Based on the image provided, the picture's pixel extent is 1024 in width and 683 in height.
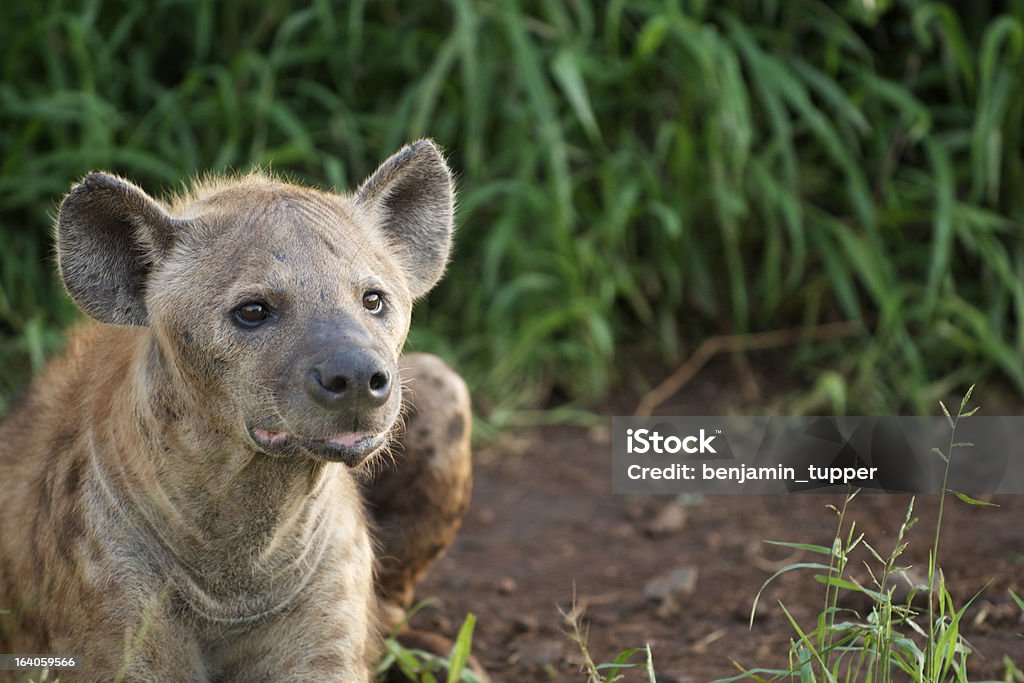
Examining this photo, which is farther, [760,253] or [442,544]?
[760,253]

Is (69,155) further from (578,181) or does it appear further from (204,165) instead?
(578,181)

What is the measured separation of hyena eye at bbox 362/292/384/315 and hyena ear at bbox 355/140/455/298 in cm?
34

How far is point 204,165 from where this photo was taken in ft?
17.8

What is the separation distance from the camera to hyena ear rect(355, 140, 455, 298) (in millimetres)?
3020

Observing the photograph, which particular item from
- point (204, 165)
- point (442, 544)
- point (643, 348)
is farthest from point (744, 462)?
point (204, 165)

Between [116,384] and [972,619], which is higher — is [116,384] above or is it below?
above

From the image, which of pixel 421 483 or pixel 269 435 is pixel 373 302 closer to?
pixel 269 435

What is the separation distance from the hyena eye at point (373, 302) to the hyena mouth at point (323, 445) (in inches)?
10.1

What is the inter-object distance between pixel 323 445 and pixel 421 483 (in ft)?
3.76

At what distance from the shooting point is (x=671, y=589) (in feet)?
13.1

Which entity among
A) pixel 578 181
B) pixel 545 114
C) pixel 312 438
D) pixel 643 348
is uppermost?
pixel 312 438

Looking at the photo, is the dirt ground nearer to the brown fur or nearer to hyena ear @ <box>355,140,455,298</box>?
the brown fur

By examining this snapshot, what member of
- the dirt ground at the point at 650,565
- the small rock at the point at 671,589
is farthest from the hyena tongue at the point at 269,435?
the small rock at the point at 671,589

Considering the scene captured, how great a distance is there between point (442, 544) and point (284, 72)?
8.80 feet
